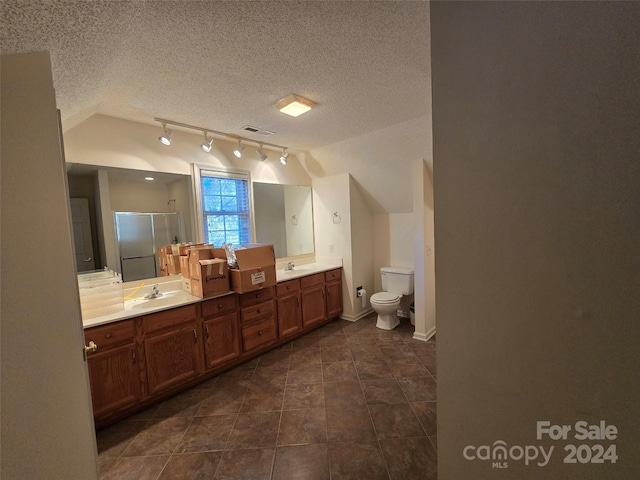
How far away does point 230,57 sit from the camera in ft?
4.90

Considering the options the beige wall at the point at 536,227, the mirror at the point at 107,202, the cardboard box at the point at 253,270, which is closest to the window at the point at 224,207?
the mirror at the point at 107,202

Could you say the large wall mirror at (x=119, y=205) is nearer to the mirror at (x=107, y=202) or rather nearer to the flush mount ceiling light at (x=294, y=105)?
the mirror at (x=107, y=202)

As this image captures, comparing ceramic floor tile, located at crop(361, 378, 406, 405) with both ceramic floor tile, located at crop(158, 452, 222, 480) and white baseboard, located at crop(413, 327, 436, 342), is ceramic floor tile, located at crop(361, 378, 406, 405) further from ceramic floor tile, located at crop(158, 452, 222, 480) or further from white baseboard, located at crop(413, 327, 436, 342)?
ceramic floor tile, located at crop(158, 452, 222, 480)

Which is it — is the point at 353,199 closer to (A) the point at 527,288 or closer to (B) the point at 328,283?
(B) the point at 328,283

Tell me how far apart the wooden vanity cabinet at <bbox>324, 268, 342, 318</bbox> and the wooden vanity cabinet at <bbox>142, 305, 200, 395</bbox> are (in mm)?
1789

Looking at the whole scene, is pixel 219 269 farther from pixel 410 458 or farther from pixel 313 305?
pixel 410 458

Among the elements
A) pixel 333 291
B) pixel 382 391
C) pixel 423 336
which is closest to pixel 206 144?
pixel 333 291

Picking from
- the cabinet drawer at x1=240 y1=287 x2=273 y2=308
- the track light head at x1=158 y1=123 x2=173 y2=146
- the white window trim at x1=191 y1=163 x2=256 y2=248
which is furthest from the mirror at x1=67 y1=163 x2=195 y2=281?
the cabinet drawer at x1=240 y1=287 x2=273 y2=308

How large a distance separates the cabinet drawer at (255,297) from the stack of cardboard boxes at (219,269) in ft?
0.45

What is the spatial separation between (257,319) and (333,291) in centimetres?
126

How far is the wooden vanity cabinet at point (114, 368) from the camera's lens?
1722 millimetres

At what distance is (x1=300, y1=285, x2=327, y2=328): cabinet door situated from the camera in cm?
320

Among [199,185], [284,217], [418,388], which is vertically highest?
[199,185]

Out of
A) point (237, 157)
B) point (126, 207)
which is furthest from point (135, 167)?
point (237, 157)
